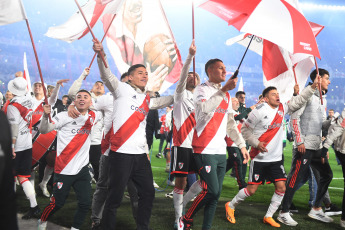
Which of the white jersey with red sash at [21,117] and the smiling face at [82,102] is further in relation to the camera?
the white jersey with red sash at [21,117]

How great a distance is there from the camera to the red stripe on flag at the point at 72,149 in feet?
16.2

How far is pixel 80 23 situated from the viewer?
551cm

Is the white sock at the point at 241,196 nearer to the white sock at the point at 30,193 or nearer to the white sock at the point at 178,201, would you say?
the white sock at the point at 178,201

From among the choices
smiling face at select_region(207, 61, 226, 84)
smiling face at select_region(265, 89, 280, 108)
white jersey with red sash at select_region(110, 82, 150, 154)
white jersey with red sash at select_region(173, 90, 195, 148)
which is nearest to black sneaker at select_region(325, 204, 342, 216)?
smiling face at select_region(265, 89, 280, 108)

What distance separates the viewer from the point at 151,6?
6.76 meters

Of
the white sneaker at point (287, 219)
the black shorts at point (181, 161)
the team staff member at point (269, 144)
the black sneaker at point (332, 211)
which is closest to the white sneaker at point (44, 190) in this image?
the black shorts at point (181, 161)

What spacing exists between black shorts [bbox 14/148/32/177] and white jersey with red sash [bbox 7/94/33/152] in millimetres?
75

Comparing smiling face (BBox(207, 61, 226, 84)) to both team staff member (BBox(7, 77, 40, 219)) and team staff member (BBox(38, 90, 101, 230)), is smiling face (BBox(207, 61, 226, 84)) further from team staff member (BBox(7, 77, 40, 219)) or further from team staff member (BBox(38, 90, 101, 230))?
team staff member (BBox(7, 77, 40, 219))

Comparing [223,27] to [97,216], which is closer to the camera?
[97,216]

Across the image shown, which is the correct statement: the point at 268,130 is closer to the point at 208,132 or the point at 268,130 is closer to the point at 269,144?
the point at 269,144

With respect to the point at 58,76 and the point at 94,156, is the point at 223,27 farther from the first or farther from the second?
the point at 94,156

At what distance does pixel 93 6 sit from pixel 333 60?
6091cm

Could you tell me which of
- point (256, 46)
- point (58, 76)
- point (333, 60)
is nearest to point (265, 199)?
point (256, 46)

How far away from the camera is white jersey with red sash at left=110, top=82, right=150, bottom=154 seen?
435cm
